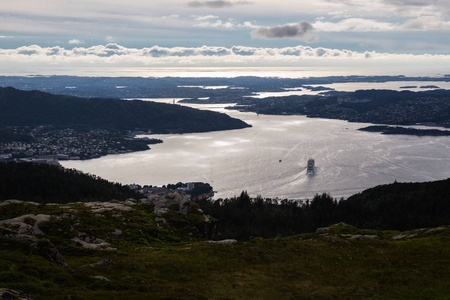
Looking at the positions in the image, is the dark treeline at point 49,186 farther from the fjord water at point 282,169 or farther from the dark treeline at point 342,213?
the fjord water at point 282,169

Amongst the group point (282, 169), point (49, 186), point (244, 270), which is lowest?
point (282, 169)

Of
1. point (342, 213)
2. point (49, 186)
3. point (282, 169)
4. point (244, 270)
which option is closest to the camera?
point (244, 270)

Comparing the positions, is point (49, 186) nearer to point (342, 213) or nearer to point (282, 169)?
point (342, 213)

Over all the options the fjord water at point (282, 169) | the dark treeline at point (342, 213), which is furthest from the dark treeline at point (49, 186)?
the fjord water at point (282, 169)

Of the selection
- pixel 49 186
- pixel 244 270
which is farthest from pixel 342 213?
pixel 244 270

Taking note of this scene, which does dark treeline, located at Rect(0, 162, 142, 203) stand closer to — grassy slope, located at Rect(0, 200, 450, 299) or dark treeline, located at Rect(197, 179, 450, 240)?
dark treeline, located at Rect(197, 179, 450, 240)

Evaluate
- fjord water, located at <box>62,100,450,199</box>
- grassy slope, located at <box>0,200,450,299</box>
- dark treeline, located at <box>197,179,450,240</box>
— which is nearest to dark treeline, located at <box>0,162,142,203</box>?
dark treeline, located at <box>197,179,450,240</box>

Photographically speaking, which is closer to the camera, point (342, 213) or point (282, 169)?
point (342, 213)

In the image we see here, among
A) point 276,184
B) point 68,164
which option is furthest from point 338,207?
point 68,164
